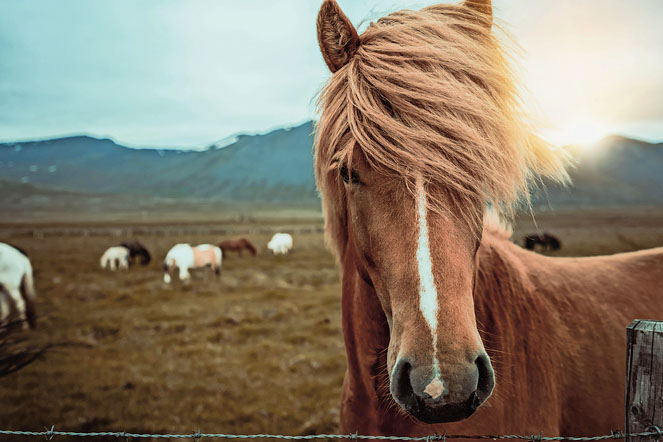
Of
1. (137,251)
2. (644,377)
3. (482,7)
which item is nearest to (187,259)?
(137,251)

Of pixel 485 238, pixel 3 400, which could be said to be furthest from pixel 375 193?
pixel 3 400

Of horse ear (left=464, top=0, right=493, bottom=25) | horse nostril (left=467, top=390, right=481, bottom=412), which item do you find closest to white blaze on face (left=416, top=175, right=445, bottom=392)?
horse nostril (left=467, top=390, right=481, bottom=412)

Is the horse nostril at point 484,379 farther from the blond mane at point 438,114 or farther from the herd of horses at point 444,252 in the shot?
the blond mane at point 438,114

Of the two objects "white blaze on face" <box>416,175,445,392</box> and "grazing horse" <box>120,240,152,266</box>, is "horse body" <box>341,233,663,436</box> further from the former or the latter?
"grazing horse" <box>120,240,152,266</box>

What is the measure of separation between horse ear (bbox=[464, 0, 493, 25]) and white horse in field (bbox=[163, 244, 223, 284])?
51.5 feet

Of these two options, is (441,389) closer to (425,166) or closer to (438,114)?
(425,166)

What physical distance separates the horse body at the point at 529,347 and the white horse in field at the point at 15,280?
9.09 meters

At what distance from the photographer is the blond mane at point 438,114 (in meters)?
1.39

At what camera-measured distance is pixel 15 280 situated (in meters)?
8.29

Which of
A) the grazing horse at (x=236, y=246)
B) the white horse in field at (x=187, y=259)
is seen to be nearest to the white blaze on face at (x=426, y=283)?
the white horse in field at (x=187, y=259)

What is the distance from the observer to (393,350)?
4.10ft

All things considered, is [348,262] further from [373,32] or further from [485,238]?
[373,32]

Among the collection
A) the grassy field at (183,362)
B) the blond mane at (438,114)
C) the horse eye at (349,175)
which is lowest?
the grassy field at (183,362)

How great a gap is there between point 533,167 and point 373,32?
3.13 feet
